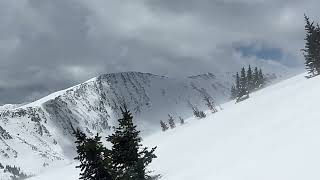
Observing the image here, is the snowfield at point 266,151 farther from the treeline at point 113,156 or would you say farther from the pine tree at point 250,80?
the pine tree at point 250,80

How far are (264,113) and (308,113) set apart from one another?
13.9 metres

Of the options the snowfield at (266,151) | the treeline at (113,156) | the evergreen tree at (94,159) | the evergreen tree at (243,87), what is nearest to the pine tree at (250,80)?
the evergreen tree at (243,87)

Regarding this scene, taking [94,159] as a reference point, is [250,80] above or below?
above

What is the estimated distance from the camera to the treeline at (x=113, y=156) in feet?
103

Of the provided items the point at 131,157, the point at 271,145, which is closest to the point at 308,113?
the point at 271,145

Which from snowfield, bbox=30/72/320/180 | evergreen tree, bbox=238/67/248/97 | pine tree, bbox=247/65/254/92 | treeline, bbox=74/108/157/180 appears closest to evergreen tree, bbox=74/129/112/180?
treeline, bbox=74/108/157/180

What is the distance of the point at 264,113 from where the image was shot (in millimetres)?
47656

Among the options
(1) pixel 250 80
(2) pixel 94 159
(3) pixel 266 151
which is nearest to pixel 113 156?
(2) pixel 94 159

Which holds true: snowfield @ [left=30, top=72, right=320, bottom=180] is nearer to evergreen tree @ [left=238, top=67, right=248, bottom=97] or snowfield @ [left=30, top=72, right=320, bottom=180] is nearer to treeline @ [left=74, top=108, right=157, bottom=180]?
treeline @ [left=74, top=108, right=157, bottom=180]

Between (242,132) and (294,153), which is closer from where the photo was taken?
(294,153)

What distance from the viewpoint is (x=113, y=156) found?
3319cm

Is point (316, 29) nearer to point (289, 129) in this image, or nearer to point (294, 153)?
point (289, 129)

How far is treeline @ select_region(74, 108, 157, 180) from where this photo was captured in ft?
103

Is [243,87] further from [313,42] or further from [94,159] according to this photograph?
[94,159]
